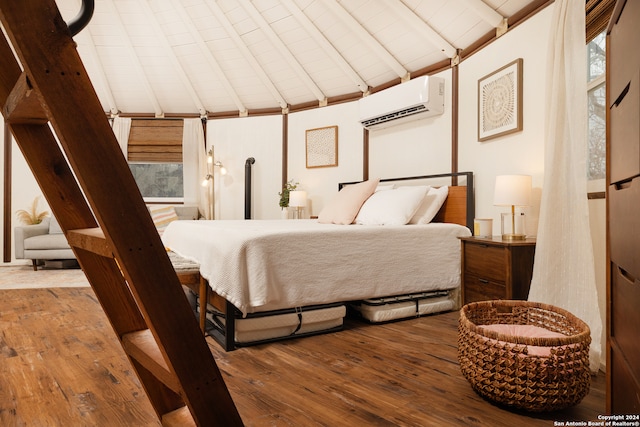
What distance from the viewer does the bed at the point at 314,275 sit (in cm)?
225

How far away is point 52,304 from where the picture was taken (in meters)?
3.30

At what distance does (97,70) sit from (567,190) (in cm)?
549

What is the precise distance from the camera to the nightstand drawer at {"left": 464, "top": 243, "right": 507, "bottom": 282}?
8.07 feet

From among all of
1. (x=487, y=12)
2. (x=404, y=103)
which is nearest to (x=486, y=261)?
(x=487, y=12)

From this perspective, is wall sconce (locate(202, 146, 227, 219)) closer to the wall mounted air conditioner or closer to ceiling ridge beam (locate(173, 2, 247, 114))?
ceiling ridge beam (locate(173, 2, 247, 114))

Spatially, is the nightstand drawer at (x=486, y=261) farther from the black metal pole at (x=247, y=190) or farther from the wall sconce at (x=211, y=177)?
the wall sconce at (x=211, y=177)

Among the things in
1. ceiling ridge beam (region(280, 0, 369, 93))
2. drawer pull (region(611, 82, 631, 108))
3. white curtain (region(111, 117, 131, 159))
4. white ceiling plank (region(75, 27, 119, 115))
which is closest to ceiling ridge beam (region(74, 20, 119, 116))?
white ceiling plank (region(75, 27, 119, 115))

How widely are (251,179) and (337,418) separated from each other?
4.86m

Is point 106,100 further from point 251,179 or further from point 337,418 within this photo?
point 337,418

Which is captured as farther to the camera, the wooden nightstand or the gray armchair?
the gray armchair

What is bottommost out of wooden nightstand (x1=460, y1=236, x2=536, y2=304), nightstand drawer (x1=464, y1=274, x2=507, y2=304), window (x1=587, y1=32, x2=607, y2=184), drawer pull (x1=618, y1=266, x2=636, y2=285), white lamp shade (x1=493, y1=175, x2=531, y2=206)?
nightstand drawer (x1=464, y1=274, x2=507, y2=304)

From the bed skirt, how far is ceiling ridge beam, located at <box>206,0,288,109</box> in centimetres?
338

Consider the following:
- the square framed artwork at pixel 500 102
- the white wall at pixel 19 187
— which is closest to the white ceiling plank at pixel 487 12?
the square framed artwork at pixel 500 102

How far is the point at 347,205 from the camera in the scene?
3.67m
